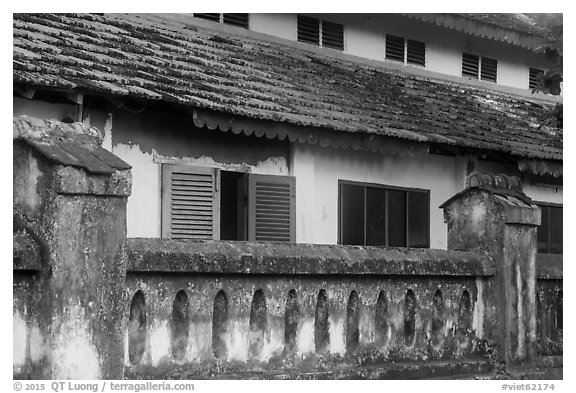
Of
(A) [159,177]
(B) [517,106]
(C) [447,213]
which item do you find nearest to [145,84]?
(A) [159,177]

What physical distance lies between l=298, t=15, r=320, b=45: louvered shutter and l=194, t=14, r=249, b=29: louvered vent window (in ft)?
2.62

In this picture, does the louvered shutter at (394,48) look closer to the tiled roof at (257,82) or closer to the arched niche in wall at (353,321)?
the tiled roof at (257,82)

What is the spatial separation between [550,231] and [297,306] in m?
9.02

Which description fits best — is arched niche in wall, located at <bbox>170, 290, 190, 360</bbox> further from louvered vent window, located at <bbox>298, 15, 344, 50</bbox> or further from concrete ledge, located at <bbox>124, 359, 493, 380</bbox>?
louvered vent window, located at <bbox>298, 15, 344, 50</bbox>

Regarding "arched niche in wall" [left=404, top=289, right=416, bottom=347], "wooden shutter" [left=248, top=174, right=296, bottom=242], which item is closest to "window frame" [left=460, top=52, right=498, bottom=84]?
"wooden shutter" [left=248, top=174, right=296, bottom=242]

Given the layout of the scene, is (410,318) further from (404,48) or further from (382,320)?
(404,48)

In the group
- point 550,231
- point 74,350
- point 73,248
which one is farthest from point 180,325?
point 550,231

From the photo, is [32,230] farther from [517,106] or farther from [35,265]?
[517,106]

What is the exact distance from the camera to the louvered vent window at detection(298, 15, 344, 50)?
15898 millimetres

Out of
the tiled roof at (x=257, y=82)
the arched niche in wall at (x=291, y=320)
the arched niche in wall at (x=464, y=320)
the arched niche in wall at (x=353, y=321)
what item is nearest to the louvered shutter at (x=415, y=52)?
the tiled roof at (x=257, y=82)

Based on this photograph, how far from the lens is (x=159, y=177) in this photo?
41.5 feet

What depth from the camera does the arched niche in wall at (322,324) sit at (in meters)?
8.88

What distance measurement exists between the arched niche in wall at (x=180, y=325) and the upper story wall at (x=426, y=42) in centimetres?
792

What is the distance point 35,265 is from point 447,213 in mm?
4423
